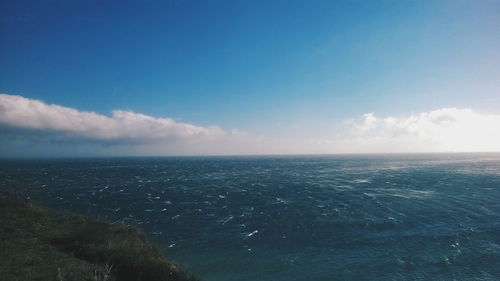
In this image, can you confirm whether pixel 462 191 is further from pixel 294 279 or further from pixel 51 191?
pixel 51 191

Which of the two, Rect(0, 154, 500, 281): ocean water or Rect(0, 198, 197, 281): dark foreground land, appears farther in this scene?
Rect(0, 154, 500, 281): ocean water

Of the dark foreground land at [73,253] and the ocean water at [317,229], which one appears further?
the ocean water at [317,229]

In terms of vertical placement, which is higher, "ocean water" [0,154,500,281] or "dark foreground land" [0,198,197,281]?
"dark foreground land" [0,198,197,281]

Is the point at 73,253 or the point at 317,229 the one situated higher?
the point at 73,253

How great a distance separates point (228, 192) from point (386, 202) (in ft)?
138

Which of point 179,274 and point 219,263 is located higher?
point 179,274

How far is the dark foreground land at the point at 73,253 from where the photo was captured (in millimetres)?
17953

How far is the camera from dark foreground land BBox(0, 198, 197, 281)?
1795 centimetres

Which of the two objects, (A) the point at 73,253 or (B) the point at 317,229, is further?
(B) the point at 317,229

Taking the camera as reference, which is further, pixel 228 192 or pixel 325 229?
pixel 228 192

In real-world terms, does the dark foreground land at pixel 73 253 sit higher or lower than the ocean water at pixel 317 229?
higher

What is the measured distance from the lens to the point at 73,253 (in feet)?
75.0

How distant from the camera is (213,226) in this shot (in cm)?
4850

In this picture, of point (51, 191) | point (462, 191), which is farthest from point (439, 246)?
point (51, 191)
